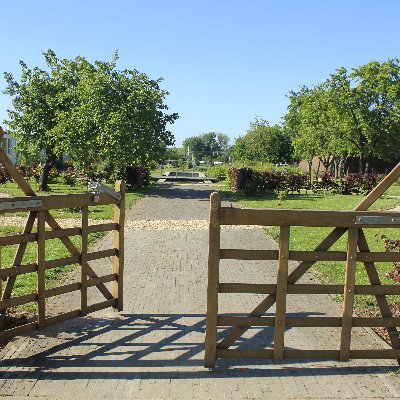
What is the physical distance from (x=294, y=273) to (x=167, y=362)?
1.52 metres

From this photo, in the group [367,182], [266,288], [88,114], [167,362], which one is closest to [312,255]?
[266,288]

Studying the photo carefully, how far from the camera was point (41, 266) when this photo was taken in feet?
19.4

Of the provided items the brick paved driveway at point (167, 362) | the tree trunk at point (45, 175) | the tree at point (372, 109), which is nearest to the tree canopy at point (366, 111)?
the tree at point (372, 109)

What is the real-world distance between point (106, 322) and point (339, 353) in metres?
2.78

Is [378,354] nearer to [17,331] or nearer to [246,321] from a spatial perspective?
[246,321]

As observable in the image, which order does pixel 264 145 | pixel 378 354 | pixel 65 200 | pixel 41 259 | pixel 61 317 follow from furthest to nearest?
pixel 264 145
pixel 61 317
pixel 65 200
pixel 41 259
pixel 378 354

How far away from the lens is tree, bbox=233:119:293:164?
65.0m

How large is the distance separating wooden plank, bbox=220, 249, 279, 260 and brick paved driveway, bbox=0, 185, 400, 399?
3.45ft

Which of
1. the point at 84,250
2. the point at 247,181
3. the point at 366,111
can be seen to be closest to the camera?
the point at 84,250

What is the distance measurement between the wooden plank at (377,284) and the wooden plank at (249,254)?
88 cm

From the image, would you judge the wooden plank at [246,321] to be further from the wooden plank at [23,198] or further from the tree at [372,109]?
the tree at [372,109]

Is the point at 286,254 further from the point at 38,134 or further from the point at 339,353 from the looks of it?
the point at 38,134

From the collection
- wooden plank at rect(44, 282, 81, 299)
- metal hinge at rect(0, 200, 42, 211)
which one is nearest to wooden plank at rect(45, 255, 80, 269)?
wooden plank at rect(44, 282, 81, 299)

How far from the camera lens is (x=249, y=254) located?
17.2ft
